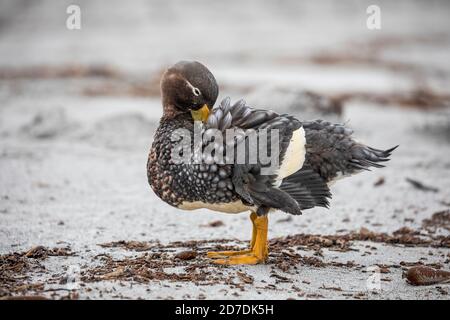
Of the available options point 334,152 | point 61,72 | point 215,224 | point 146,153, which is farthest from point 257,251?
point 61,72

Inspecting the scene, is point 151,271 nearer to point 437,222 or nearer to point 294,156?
point 294,156

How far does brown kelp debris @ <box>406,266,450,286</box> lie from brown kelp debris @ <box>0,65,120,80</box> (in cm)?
1001

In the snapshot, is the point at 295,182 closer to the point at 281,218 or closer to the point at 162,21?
the point at 281,218

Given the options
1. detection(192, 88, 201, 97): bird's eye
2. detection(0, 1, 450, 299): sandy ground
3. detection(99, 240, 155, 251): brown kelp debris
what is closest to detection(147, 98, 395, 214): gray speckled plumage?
detection(192, 88, 201, 97): bird's eye

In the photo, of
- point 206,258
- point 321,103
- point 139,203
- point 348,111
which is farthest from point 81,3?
point 206,258

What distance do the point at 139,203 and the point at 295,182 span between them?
2713mm

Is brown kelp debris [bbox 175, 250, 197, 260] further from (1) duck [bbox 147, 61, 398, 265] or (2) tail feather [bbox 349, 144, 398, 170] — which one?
(2) tail feather [bbox 349, 144, 398, 170]

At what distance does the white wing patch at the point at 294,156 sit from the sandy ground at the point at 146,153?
0.71 meters

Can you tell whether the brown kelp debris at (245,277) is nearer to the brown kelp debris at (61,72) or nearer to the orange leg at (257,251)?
the orange leg at (257,251)

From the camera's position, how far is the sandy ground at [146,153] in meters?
4.99

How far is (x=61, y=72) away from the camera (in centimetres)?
1434

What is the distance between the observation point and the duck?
5055mm

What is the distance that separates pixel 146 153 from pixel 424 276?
515cm

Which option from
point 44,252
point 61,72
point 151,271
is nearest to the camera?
point 151,271
